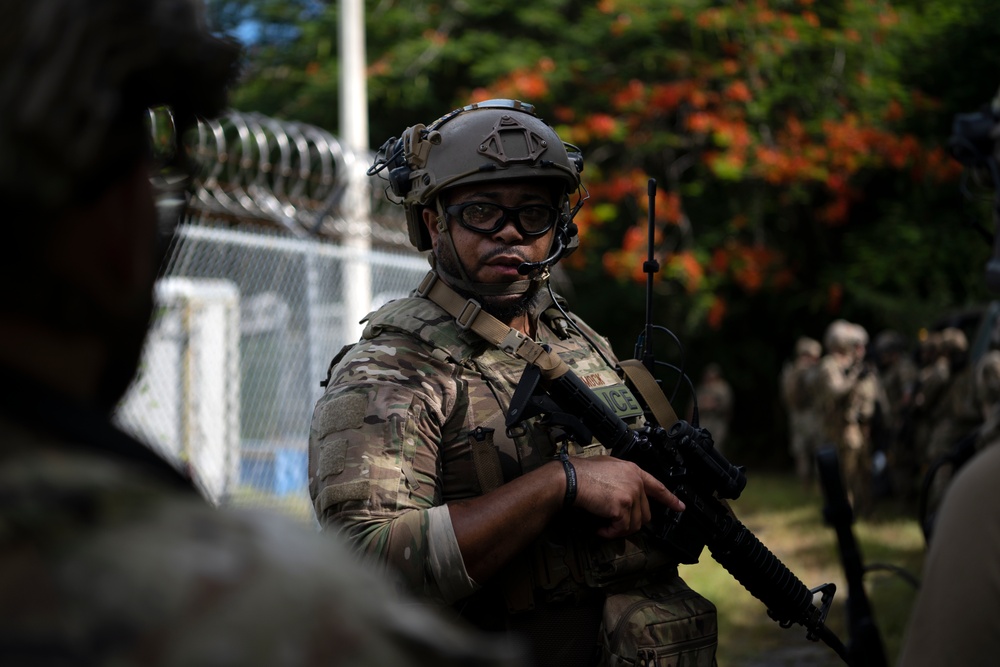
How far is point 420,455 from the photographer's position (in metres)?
2.18

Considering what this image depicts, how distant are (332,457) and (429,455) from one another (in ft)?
0.64

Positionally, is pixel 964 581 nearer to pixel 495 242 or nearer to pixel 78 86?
pixel 78 86

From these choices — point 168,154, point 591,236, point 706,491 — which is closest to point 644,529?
point 706,491

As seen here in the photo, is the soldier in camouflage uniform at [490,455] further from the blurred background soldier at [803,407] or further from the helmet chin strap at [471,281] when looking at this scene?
the blurred background soldier at [803,407]

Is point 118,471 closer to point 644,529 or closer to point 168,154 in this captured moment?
point 168,154

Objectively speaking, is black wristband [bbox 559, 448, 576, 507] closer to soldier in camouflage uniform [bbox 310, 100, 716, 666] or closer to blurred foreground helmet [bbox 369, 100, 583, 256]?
soldier in camouflage uniform [bbox 310, 100, 716, 666]

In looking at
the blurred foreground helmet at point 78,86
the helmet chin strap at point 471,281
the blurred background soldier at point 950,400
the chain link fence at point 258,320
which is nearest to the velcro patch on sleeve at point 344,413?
the helmet chin strap at point 471,281

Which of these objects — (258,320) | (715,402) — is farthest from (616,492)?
(715,402)

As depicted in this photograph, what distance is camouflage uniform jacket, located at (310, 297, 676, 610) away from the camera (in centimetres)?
206

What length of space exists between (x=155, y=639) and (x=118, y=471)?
0.43 feet

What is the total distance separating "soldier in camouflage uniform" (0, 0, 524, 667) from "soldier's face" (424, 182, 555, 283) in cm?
156

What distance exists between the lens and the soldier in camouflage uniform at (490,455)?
2.09m

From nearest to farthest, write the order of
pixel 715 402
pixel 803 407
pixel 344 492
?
pixel 344 492, pixel 803 407, pixel 715 402

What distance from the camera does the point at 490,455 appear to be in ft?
7.34
